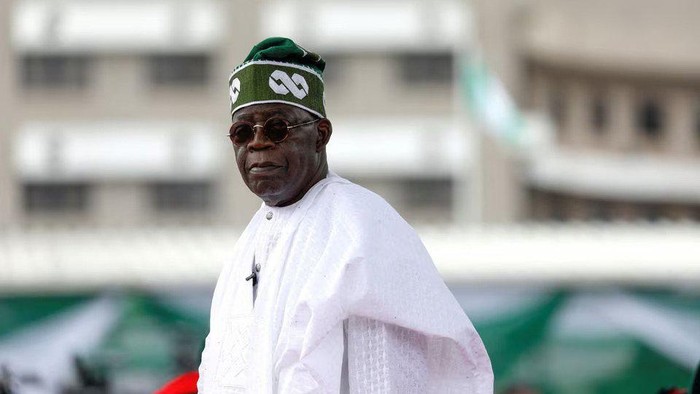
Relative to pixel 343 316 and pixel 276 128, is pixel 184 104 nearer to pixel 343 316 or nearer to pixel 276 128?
pixel 276 128

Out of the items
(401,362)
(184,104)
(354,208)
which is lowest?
(184,104)

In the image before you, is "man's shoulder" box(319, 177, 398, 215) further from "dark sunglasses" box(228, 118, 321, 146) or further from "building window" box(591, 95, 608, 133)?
"building window" box(591, 95, 608, 133)

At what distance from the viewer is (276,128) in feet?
11.0

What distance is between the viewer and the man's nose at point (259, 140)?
3.32 meters

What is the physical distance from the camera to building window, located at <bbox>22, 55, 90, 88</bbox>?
1242 inches

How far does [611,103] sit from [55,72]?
14280 mm

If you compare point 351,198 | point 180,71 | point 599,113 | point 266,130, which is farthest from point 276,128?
point 599,113

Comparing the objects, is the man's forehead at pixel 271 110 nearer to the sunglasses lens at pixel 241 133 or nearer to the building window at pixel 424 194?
the sunglasses lens at pixel 241 133

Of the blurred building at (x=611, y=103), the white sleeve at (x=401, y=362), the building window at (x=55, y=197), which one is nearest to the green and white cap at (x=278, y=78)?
the white sleeve at (x=401, y=362)

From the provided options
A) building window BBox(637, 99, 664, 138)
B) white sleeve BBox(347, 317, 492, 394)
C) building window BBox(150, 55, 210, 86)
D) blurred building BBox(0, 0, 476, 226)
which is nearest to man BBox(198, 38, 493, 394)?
white sleeve BBox(347, 317, 492, 394)

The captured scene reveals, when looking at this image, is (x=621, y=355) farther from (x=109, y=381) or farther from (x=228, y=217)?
(x=228, y=217)

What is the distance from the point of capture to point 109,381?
10.7 metres

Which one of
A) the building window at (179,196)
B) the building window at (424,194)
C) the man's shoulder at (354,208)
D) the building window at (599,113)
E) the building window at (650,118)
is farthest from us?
the building window at (650,118)

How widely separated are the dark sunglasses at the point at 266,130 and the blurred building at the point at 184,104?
2682 cm
